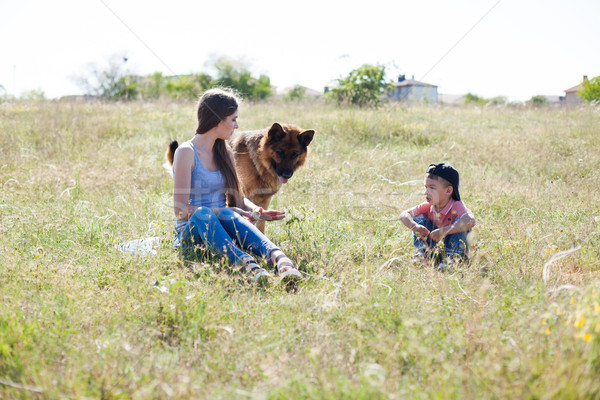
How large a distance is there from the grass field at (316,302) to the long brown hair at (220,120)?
726 millimetres

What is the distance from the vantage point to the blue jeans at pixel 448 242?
12.1 feet

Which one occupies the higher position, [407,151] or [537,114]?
[537,114]

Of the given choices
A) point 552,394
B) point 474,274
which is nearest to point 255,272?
point 474,274

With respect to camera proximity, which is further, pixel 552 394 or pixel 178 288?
pixel 178 288

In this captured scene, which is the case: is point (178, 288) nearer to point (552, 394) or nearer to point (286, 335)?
point (286, 335)

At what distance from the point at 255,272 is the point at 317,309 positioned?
678mm

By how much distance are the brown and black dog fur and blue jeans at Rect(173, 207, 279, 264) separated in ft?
4.73

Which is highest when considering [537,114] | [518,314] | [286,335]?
[537,114]

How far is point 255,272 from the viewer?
3086 millimetres

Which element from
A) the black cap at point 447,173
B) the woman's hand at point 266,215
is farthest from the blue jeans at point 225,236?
the black cap at point 447,173

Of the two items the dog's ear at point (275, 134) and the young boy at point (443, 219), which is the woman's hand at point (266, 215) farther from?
the dog's ear at point (275, 134)

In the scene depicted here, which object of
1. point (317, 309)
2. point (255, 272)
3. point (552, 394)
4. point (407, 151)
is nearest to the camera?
point (552, 394)

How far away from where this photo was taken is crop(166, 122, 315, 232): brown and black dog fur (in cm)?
498

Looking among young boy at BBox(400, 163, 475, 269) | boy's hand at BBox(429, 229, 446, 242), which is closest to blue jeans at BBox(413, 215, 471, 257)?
young boy at BBox(400, 163, 475, 269)
